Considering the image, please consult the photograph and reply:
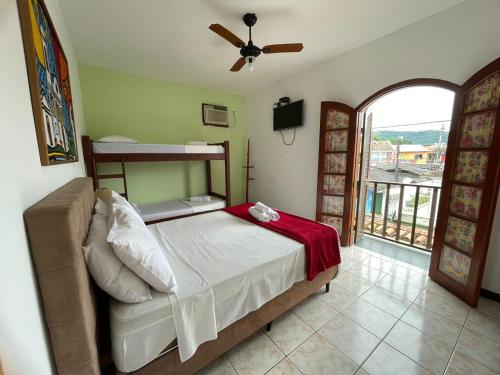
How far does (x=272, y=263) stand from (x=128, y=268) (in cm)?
88

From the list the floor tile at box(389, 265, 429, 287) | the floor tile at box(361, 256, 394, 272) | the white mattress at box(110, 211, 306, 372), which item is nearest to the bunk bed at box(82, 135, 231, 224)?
the white mattress at box(110, 211, 306, 372)

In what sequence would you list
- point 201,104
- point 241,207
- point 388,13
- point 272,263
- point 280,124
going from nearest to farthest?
point 272,263 → point 388,13 → point 241,207 → point 280,124 → point 201,104

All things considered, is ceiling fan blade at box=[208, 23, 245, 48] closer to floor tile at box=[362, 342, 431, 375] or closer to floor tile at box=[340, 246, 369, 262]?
floor tile at box=[362, 342, 431, 375]

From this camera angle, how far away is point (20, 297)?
0.54 m

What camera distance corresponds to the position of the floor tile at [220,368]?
4.14 ft

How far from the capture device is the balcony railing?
→ 2.79 metres

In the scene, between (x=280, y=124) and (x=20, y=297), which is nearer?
(x=20, y=297)

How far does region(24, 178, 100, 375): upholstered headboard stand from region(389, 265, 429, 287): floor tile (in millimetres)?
2681

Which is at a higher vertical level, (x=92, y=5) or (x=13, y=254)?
(x=92, y=5)

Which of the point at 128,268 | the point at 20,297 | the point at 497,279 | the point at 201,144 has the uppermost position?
the point at 201,144

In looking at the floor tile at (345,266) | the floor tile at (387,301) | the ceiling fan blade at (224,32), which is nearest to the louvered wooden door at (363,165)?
the floor tile at (345,266)

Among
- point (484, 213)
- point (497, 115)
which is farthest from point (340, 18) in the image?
point (484, 213)

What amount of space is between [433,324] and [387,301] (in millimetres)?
319

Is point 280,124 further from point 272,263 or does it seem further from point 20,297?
point 20,297
